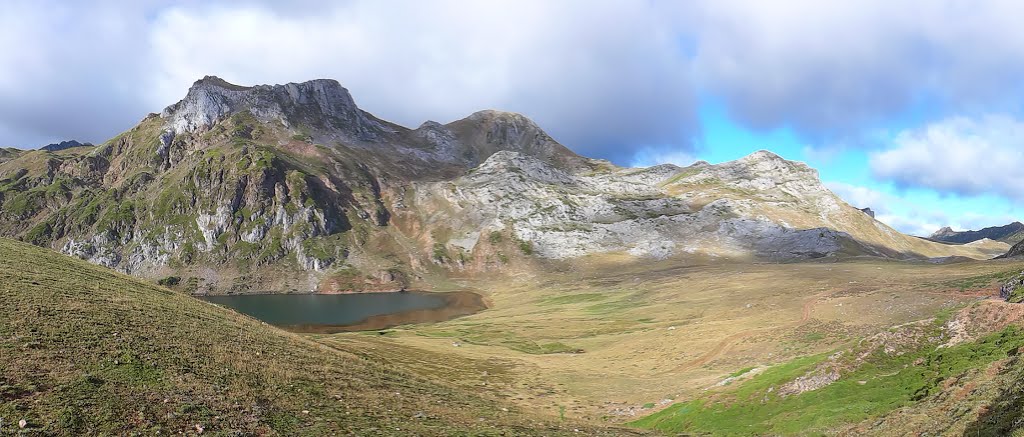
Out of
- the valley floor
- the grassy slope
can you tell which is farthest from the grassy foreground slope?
the valley floor

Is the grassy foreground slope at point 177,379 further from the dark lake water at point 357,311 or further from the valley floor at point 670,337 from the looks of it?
the dark lake water at point 357,311

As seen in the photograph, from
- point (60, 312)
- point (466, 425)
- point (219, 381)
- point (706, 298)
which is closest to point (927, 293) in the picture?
point (706, 298)

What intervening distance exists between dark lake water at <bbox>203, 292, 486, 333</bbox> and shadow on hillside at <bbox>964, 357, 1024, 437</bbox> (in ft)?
411

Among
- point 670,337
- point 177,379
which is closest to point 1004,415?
point 177,379

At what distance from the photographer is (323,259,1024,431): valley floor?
1882 inches

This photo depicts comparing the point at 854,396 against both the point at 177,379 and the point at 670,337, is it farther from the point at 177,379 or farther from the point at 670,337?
the point at 670,337

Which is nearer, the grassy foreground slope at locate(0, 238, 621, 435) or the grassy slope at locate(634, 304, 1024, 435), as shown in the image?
the grassy foreground slope at locate(0, 238, 621, 435)

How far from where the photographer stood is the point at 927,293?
2495 inches

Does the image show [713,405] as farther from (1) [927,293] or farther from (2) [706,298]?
(2) [706,298]

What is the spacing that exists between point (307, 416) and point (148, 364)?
35.4 feet

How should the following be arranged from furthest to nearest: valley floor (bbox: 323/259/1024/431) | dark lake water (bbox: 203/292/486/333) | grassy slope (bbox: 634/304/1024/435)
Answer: dark lake water (bbox: 203/292/486/333), valley floor (bbox: 323/259/1024/431), grassy slope (bbox: 634/304/1024/435)

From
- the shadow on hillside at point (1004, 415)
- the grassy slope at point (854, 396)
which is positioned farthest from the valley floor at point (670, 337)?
the shadow on hillside at point (1004, 415)

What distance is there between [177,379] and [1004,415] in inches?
1494

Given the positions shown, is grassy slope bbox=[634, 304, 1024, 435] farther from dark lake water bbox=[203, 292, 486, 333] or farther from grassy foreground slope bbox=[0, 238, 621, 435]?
dark lake water bbox=[203, 292, 486, 333]
